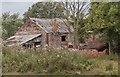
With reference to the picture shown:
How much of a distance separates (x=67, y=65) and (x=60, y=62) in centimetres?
27

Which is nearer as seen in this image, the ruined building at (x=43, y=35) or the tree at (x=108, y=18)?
the tree at (x=108, y=18)

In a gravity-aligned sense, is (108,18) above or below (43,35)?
above

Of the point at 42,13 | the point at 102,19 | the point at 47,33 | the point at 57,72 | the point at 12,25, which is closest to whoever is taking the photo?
the point at 57,72

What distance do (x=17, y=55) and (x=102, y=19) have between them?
534 centimetres

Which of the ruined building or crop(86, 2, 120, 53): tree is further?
the ruined building

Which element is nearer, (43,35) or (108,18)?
(108,18)

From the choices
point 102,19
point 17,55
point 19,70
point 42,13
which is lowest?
point 19,70

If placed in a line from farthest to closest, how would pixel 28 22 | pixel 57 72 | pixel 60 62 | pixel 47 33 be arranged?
pixel 28 22, pixel 47 33, pixel 60 62, pixel 57 72

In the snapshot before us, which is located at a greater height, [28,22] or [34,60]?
[28,22]

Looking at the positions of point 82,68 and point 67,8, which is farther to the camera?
point 67,8

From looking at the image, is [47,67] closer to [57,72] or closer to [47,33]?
[57,72]

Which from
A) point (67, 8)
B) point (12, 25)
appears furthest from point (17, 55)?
point (12, 25)

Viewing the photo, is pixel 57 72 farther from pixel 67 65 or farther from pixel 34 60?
pixel 34 60

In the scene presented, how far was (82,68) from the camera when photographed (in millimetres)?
5828
